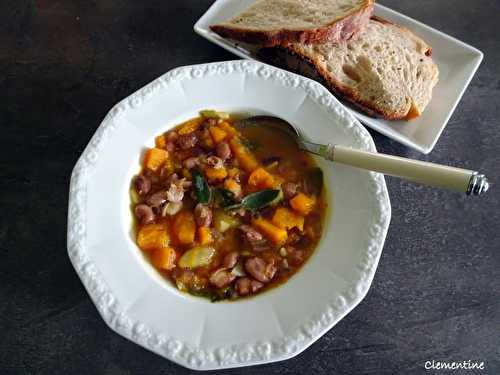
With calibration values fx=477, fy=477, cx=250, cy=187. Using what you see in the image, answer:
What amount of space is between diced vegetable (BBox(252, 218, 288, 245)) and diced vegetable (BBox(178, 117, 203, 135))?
1.91 ft

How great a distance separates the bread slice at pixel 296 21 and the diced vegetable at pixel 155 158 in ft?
3.05

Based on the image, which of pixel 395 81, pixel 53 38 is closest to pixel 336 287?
pixel 395 81

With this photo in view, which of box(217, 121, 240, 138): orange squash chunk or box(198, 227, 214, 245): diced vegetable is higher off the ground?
box(217, 121, 240, 138): orange squash chunk

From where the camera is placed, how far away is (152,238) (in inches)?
83.4

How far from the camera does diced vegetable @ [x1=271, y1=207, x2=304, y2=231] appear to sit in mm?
2195

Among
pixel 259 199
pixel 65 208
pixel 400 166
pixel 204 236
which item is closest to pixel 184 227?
pixel 204 236

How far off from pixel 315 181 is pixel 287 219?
0.78 ft

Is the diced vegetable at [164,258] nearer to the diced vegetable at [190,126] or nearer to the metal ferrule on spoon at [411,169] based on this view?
the diced vegetable at [190,126]

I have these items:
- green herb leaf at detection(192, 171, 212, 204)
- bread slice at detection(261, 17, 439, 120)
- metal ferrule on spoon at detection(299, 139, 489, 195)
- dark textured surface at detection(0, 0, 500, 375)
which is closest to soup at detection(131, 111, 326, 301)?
green herb leaf at detection(192, 171, 212, 204)

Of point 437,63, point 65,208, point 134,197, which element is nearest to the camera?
point 134,197

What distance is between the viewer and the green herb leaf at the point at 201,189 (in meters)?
2.22

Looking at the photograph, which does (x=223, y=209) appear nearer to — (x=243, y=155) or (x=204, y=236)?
(x=204, y=236)

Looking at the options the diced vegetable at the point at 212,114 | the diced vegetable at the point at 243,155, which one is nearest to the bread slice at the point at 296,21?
the diced vegetable at the point at 212,114

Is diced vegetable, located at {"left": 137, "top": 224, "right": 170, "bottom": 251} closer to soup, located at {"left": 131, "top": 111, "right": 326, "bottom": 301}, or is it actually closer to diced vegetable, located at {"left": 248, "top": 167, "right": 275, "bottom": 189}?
soup, located at {"left": 131, "top": 111, "right": 326, "bottom": 301}
